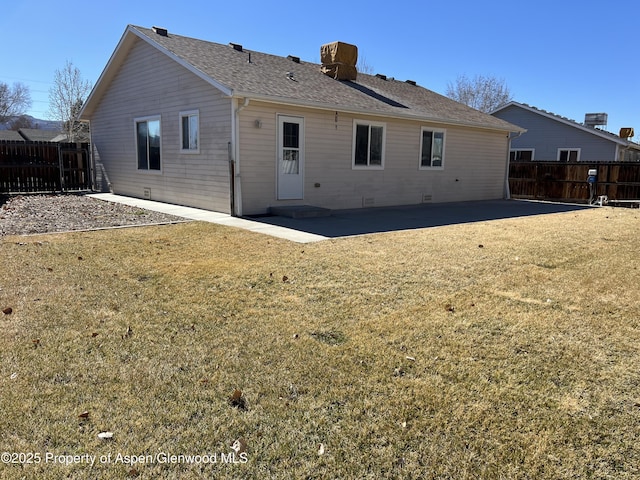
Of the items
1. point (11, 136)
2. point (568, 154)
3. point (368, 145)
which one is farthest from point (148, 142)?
point (11, 136)

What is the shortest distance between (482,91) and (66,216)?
4498 centimetres

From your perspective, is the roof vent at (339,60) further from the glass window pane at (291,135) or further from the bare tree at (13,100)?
the bare tree at (13,100)

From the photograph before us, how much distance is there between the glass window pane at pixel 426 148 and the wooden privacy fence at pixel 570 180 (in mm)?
6998

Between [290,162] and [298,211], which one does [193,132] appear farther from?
[298,211]

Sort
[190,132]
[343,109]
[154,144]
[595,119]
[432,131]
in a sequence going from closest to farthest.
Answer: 1. [343,109]
2. [190,132]
3. [154,144]
4. [432,131]
5. [595,119]

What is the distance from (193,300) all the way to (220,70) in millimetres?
8282

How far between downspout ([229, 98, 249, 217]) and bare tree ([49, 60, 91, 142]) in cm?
3887

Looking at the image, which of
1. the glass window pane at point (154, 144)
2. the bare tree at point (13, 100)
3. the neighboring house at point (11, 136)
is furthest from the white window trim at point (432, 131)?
the bare tree at point (13, 100)

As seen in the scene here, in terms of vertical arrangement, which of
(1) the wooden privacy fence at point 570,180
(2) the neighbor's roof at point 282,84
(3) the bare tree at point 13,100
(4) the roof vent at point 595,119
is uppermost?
(3) the bare tree at point 13,100

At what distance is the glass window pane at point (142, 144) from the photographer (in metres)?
14.0

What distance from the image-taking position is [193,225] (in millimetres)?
9023

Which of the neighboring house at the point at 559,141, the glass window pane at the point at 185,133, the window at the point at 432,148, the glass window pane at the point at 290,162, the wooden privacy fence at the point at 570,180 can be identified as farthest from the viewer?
the neighboring house at the point at 559,141

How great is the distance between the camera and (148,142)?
13.8 metres

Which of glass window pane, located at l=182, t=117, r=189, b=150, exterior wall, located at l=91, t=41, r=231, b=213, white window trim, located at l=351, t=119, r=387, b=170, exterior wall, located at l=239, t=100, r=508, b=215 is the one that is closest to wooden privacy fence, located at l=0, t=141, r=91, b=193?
exterior wall, located at l=91, t=41, r=231, b=213
